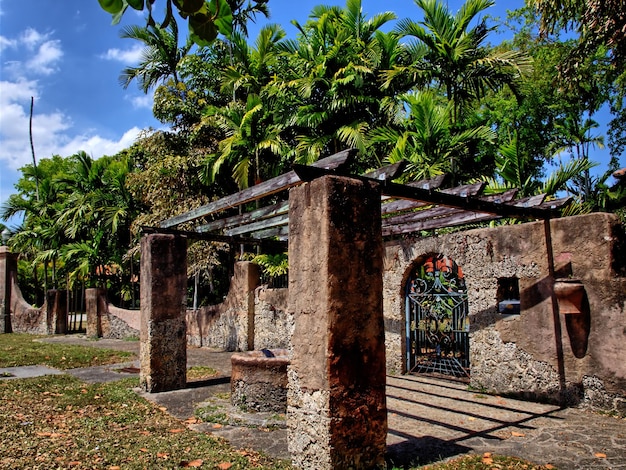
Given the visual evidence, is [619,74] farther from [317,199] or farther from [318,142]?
[317,199]

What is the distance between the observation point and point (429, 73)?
1223 cm

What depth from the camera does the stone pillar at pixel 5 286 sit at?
1975 cm

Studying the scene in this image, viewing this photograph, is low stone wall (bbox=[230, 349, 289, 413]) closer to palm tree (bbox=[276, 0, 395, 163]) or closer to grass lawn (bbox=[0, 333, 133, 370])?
grass lawn (bbox=[0, 333, 133, 370])

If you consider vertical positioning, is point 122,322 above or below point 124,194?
below

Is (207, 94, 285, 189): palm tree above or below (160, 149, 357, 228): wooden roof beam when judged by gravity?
above

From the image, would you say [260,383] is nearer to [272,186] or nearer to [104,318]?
[272,186]

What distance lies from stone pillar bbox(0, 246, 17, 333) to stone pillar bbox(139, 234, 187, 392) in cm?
1515

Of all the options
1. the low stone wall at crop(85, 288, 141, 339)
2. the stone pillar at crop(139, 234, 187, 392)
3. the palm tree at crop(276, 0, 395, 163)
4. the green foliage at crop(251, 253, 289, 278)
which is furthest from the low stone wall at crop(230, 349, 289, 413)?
the low stone wall at crop(85, 288, 141, 339)

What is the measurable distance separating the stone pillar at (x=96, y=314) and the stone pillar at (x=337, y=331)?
46.3ft

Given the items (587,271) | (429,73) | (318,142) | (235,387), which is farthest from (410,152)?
(235,387)

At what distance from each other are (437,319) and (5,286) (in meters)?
18.5

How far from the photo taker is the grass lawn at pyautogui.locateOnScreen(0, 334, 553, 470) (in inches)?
178

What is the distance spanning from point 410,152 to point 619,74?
9.32 meters

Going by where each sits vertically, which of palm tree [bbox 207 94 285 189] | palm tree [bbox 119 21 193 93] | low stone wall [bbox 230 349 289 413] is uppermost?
palm tree [bbox 119 21 193 93]
